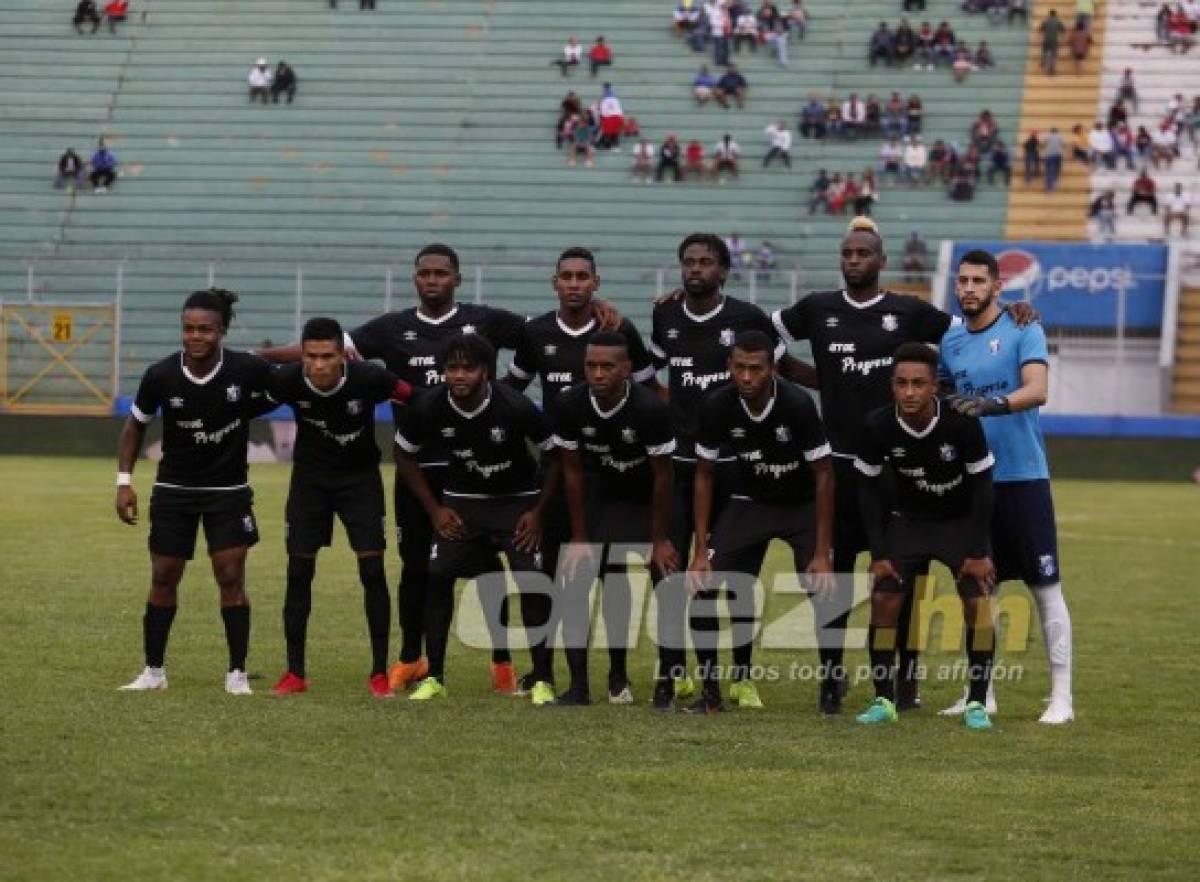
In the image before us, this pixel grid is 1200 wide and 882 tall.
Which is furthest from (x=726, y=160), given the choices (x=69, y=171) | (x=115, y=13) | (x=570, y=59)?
(x=115, y=13)

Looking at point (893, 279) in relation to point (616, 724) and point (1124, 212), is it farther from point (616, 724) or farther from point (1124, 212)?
point (616, 724)

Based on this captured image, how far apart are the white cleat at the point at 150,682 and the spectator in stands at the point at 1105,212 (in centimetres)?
3800

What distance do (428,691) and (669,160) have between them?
3937 centimetres

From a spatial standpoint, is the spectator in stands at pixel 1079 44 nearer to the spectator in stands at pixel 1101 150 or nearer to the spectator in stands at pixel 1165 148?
the spectator in stands at pixel 1101 150

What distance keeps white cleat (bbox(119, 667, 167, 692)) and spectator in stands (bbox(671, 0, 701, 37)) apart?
143 ft

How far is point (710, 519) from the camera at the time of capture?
42.0ft

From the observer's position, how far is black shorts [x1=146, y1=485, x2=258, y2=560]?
508 inches

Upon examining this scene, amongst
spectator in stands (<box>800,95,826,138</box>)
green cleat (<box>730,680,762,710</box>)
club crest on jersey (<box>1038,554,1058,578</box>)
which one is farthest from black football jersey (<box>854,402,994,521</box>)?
spectator in stands (<box>800,95,826,138</box>)

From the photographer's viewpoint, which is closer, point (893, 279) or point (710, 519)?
point (710, 519)

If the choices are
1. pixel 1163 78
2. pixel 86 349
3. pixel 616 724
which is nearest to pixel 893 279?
pixel 1163 78

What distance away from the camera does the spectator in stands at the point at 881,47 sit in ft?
174

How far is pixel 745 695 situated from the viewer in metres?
12.8

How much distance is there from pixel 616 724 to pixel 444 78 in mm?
43770

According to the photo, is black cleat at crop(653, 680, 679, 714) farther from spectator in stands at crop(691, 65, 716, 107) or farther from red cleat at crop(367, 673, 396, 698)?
spectator in stands at crop(691, 65, 716, 107)
